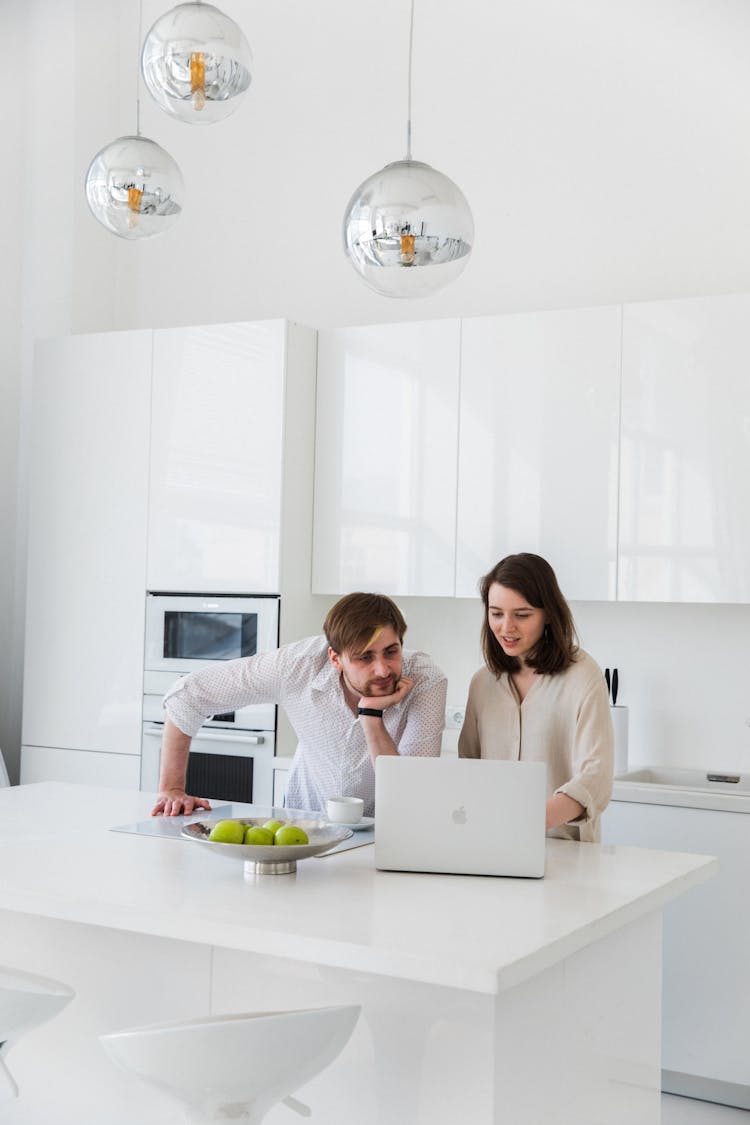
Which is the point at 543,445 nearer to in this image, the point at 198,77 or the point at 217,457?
the point at 217,457

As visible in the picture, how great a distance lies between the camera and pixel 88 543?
14.7ft

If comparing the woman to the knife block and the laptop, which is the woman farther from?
the knife block

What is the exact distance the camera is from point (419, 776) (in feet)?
7.21

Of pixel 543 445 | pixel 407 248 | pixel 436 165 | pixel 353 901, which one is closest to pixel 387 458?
pixel 543 445

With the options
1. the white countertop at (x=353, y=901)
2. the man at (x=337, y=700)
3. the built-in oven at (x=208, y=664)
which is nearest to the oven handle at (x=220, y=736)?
the built-in oven at (x=208, y=664)

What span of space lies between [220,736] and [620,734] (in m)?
1.28

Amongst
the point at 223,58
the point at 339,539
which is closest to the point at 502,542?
the point at 339,539

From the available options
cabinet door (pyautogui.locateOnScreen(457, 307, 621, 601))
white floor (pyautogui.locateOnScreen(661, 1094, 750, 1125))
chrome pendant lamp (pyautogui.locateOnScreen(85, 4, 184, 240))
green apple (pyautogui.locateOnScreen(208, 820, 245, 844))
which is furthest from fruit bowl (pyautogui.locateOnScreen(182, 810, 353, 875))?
cabinet door (pyautogui.locateOnScreen(457, 307, 621, 601))

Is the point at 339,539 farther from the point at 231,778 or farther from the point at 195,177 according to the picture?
the point at 195,177

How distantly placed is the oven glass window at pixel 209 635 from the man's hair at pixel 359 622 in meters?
1.45

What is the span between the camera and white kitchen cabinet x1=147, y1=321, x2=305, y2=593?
13.6 ft

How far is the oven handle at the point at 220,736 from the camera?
4105mm

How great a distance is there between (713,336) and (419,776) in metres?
1.96

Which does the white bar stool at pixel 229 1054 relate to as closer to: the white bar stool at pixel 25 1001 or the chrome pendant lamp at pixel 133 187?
the white bar stool at pixel 25 1001
